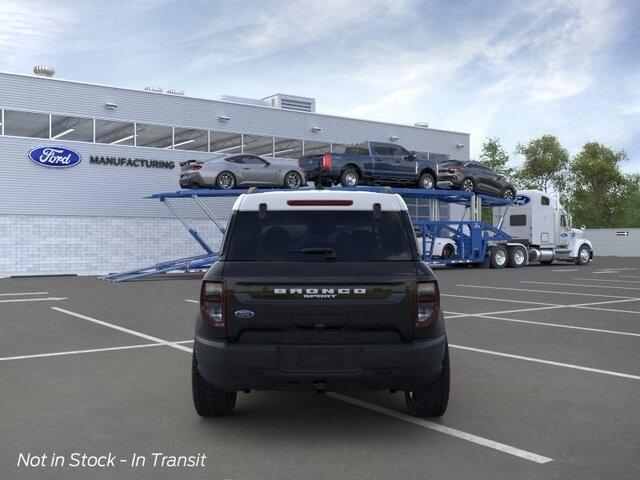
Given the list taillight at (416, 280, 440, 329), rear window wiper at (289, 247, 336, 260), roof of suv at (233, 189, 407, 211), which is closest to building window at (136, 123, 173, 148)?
roof of suv at (233, 189, 407, 211)

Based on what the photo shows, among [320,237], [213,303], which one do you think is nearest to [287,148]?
[320,237]

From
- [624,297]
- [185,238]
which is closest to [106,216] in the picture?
[185,238]

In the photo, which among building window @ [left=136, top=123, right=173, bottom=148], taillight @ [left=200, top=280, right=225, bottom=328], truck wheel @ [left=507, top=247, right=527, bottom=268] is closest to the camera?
taillight @ [left=200, top=280, right=225, bottom=328]

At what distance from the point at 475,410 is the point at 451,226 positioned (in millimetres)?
23929

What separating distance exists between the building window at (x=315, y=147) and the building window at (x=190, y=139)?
5.34 m

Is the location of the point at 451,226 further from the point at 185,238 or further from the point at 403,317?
the point at 403,317

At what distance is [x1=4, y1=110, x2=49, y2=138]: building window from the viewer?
86.8 feet

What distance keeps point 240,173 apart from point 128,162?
6831mm

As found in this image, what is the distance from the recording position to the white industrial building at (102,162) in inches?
1051

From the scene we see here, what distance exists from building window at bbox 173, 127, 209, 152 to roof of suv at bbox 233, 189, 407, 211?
2608 centimetres

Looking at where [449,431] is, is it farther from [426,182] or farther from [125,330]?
[426,182]

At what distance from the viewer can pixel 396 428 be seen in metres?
5.09

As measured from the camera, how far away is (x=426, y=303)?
4.81 meters

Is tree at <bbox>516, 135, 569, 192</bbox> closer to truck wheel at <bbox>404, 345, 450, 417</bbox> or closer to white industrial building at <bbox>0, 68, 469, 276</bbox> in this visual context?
white industrial building at <bbox>0, 68, 469, 276</bbox>
